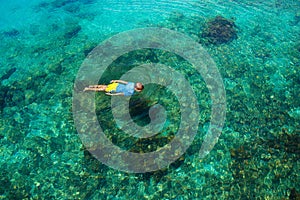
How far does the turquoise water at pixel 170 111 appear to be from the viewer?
9156mm

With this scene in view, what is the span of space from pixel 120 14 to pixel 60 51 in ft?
23.3

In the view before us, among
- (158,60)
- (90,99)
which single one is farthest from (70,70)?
(158,60)

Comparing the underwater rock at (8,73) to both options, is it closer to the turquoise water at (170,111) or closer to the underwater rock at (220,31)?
the turquoise water at (170,111)

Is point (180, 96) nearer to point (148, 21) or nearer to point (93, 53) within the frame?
point (93, 53)

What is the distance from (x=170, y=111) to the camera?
11.7m

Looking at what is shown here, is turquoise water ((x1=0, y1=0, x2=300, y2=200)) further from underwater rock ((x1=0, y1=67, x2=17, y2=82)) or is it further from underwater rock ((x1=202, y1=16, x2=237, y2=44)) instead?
underwater rock ((x1=202, y1=16, x2=237, y2=44))

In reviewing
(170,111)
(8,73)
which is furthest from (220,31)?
(8,73)

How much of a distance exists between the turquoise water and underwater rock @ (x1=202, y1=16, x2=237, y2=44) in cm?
22

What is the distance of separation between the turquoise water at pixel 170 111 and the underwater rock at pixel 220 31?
0.22 m

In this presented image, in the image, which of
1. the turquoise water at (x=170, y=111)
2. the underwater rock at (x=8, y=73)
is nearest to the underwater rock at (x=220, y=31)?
the turquoise water at (x=170, y=111)

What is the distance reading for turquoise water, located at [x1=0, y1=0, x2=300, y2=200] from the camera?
30.0 ft

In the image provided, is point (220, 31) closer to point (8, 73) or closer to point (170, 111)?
point (170, 111)

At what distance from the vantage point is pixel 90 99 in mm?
12062

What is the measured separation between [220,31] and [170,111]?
339 inches
